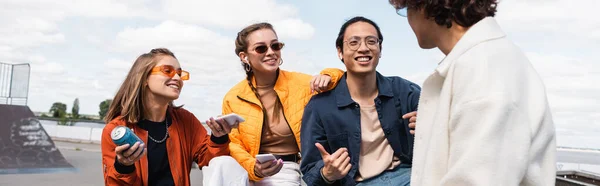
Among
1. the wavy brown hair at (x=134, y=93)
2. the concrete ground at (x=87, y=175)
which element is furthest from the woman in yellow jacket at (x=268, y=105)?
the concrete ground at (x=87, y=175)

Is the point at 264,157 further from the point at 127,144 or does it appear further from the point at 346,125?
the point at 127,144

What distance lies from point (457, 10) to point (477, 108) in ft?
1.17

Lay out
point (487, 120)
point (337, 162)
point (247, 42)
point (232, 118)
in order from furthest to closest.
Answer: point (247, 42), point (232, 118), point (337, 162), point (487, 120)

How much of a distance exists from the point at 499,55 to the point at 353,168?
5.09 ft

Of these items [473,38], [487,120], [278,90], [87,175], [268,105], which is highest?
[473,38]

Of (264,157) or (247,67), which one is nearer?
(264,157)

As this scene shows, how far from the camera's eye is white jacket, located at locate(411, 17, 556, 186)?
1.39 m

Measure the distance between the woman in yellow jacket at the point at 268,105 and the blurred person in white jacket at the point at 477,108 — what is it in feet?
4.96

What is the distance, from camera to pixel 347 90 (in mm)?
3123

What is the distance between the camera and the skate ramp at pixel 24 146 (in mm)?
14578

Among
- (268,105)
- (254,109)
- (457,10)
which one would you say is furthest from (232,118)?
(457,10)

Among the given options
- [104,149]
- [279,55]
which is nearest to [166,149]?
[104,149]

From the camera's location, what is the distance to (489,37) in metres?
1.55

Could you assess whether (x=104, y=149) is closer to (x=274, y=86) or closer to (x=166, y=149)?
(x=166, y=149)
